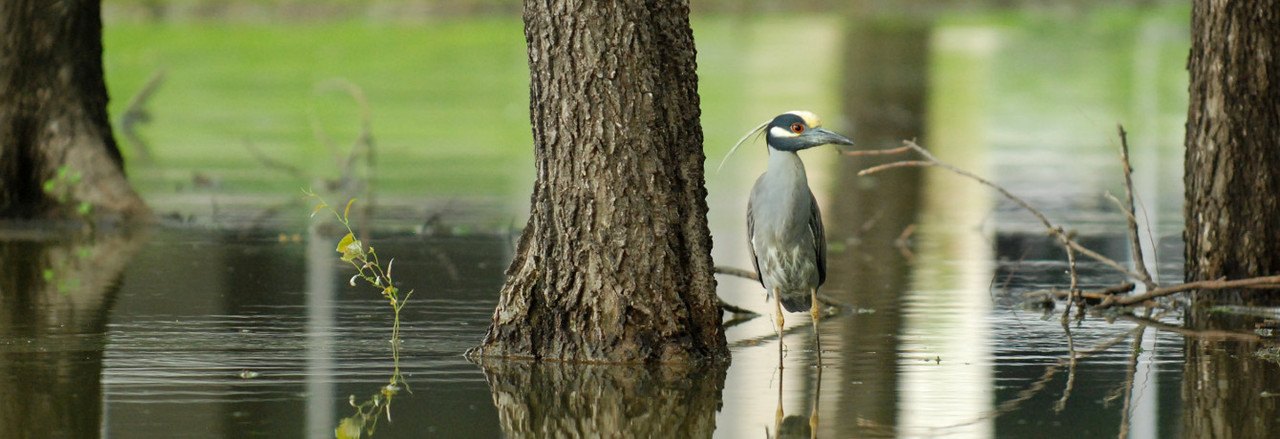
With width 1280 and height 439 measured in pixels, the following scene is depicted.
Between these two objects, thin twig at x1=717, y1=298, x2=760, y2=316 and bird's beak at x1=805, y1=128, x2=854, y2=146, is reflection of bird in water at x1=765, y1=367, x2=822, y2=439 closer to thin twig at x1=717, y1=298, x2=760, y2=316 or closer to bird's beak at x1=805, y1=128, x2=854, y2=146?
bird's beak at x1=805, y1=128, x2=854, y2=146

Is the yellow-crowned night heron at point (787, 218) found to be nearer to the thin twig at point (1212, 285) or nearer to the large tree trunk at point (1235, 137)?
the thin twig at point (1212, 285)

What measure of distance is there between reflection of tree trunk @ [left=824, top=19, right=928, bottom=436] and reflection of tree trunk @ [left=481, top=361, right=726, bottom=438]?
0.62m

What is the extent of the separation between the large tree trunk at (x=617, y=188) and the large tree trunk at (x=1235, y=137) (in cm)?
351

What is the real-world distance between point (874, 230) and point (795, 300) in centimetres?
654

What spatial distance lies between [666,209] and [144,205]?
8574 mm

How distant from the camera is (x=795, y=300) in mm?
10070

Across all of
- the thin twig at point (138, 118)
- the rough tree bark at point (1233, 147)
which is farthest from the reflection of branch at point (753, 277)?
the thin twig at point (138, 118)

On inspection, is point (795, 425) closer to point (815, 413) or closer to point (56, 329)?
A: point (815, 413)

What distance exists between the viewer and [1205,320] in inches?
442

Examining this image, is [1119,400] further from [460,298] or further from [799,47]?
[799,47]

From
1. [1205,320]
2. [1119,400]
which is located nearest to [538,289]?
[1119,400]

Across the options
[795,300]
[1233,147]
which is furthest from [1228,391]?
[1233,147]

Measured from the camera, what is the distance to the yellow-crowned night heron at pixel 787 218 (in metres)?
9.45

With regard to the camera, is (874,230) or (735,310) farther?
(874,230)
